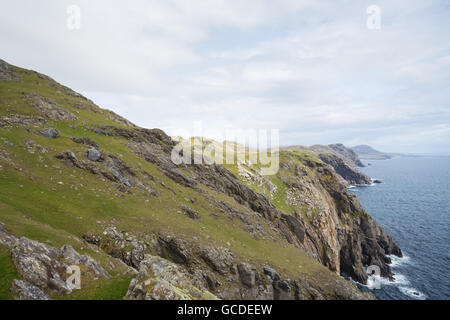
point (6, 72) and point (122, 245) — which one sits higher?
point (6, 72)

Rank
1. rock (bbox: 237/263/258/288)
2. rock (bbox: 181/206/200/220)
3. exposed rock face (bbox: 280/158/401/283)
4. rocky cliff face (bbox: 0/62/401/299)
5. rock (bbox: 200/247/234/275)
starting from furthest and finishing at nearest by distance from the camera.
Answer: exposed rock face (bbox: 280/158/401/283) < rock (bbox: 181/206/200/220) < rock (bbox: 237/263/258/288) < rock (bbox: 200/247/234/275) < rocky cliff face (bbox: 0/62/401/299)

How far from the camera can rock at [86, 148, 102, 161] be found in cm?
3553

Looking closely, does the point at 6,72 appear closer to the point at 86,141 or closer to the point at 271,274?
the point at 86,141

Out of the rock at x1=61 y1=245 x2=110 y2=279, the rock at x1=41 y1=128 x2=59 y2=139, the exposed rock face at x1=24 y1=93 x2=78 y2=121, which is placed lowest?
the rock at x1=61 y1=245 x2=110 y2=279

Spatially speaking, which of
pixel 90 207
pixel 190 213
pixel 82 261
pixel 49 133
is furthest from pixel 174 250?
pixel 49 133

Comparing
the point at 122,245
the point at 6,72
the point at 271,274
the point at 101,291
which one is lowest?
the point at 271,274

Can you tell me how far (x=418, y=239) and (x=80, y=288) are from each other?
11968 cm

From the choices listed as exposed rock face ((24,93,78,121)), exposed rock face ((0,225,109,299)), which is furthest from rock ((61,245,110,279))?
exposed rock face ((24,93,78,121))

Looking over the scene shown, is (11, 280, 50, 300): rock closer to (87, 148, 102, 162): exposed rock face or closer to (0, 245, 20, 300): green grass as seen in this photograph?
(0, 245, 20, 300): green grass

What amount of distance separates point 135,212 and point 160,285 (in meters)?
18.6

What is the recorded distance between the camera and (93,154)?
35844mm

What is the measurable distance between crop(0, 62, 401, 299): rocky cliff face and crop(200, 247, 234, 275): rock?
18cm

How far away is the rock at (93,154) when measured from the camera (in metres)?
35.5
